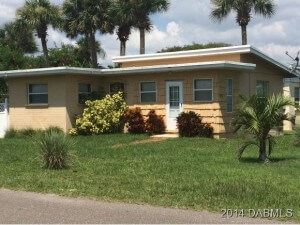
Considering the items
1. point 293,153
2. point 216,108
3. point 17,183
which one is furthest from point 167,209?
point 216,108

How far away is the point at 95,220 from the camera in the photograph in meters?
7.25

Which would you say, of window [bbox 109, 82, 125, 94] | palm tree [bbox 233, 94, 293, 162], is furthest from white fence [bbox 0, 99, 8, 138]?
palm tree [bbox 233, 94, 293, 162]

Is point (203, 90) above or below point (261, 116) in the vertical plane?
above

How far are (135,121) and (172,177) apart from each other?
1157 cm

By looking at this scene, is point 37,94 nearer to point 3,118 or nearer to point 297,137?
point 3,118

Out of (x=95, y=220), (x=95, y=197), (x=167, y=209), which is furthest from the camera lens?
(x=95, y=197)

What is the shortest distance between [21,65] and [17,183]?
2931cm

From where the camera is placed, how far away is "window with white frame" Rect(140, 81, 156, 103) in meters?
22.6

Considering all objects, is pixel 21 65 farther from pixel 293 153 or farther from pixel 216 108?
pixel 293 153

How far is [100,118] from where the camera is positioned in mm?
22516

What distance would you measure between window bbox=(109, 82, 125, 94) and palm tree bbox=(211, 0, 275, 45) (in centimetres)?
1609

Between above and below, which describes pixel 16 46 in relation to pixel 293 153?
above

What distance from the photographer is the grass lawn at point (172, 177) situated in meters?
8.55

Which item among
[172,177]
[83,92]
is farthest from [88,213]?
[83,92]
